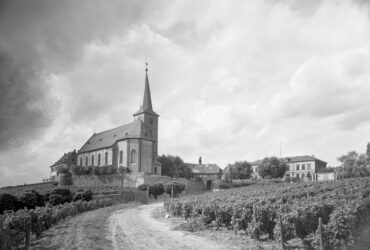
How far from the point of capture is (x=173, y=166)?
79.1 metres

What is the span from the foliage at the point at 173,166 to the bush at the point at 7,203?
5116 centimetres

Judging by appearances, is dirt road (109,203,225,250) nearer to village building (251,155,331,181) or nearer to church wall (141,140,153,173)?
church wall (141,140,153,173)

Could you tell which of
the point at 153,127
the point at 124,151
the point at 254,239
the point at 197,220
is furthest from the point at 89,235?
the point at 153,127

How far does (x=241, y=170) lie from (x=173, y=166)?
19.2 metres

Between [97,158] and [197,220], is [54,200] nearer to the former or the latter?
[197,220]

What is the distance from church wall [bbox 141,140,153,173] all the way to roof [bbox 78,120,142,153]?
2502 millimetres

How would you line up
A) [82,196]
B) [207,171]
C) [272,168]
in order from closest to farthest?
[82,196], [272,168], [207,171]

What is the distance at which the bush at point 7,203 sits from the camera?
2566 cm

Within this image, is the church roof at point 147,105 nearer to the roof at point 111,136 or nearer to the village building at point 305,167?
the roof at point 111,136

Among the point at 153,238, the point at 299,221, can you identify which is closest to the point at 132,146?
the point at 153,238

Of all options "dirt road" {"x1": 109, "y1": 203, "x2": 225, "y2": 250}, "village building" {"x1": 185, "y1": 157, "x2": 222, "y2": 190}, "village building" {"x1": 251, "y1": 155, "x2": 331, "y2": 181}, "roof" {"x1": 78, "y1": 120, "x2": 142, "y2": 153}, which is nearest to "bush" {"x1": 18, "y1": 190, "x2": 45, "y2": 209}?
"dirt road" {"x1": 109, "y1": 203, "x2": 225, "y2": 250}

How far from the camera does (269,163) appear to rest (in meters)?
82.9

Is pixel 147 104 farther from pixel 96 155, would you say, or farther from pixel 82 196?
pixel 82 196

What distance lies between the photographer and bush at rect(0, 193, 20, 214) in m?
25.7
